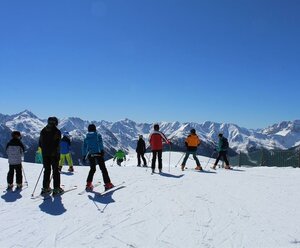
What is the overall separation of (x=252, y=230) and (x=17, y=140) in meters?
8.27

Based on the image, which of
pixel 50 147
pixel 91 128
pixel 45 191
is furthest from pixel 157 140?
pixel 45 191

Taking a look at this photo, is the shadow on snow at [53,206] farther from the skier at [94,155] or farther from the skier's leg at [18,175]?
the skier's leg at [18,175]

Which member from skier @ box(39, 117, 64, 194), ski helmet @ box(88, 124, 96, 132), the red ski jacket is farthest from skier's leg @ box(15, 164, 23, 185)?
the red ski jacket

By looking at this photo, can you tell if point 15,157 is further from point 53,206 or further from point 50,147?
point 53,206

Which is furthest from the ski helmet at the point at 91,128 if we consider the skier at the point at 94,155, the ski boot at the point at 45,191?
the ski boot at the point at 45,191

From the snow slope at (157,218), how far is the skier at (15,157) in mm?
564

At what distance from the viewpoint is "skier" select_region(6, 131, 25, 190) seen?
38.8ft

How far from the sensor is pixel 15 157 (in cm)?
1188

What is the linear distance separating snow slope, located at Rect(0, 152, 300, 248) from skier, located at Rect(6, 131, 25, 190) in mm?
564

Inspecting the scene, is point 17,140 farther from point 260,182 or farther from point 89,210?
point 260,182

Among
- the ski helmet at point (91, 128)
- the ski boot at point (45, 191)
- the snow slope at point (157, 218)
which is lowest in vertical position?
the snow slope at point (157, 218)

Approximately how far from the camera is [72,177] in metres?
15.1

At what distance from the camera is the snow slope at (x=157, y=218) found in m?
6.47

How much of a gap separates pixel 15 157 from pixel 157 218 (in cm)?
616
